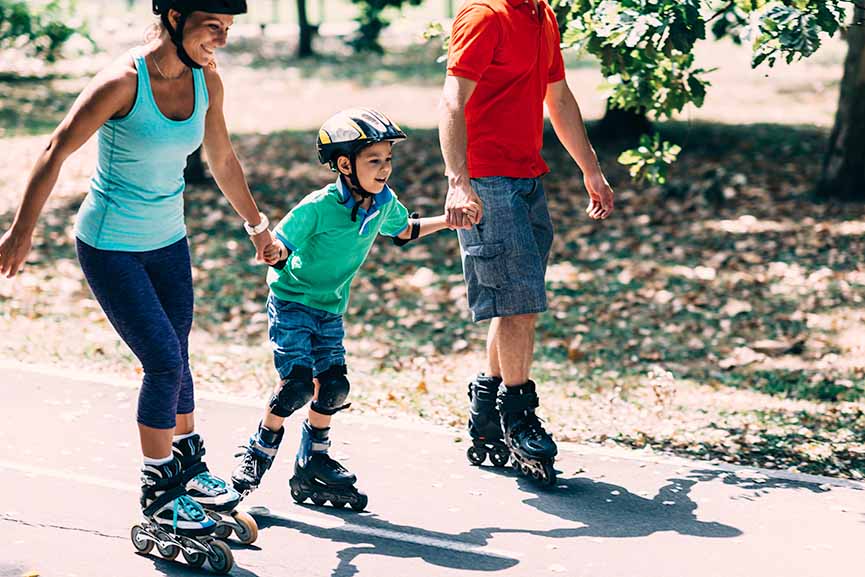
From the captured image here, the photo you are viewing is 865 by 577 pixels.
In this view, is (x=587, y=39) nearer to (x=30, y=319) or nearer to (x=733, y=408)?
(x=733, y=408)

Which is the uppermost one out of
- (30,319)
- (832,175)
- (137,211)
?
(137,211)

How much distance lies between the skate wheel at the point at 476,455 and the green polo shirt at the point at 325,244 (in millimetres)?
1114

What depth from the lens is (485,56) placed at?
5.19 metres

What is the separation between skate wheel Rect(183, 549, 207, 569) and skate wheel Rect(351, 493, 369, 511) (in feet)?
2.87

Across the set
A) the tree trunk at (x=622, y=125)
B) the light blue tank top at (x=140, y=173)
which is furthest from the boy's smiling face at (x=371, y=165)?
the tree trunk at (x=622, y=125)

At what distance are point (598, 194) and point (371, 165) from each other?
4.06ft

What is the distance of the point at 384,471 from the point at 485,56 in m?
1.92

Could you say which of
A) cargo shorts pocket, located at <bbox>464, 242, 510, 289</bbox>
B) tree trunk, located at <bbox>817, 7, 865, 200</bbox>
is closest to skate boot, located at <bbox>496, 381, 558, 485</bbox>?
cargo shorts pocket, located at <bbox>464, 242, 510, 289</bbox>

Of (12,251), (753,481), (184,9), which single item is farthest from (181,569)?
(753,481)

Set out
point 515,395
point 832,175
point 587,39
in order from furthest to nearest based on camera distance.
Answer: point 832,175 < point 587,39 < point 515,395

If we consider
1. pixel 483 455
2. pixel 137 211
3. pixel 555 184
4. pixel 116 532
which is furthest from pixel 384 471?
pixel 555 184

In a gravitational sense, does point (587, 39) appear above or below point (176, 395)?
above

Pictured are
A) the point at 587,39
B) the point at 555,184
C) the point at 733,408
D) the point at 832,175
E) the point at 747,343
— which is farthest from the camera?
the point at 555,184

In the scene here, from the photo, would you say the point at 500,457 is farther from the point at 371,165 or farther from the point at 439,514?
the point at 371,165
